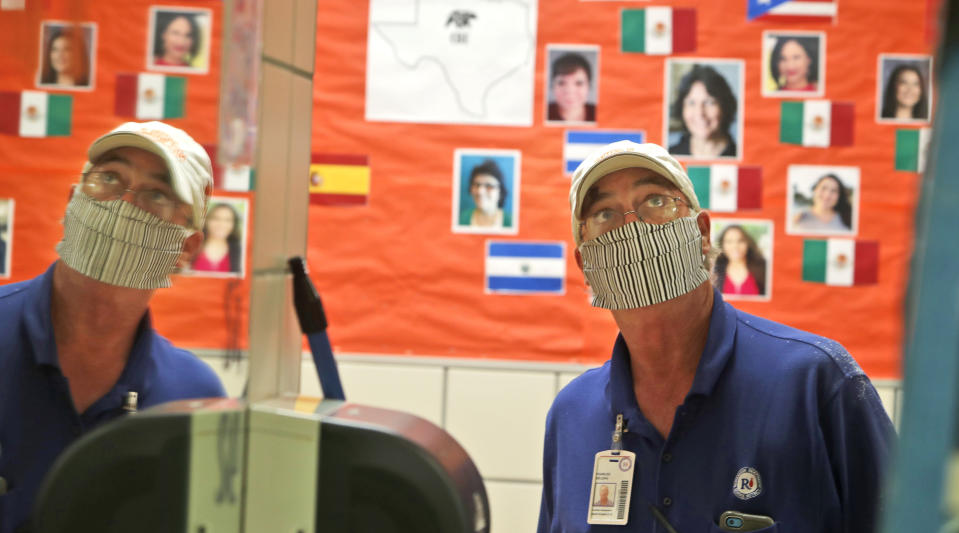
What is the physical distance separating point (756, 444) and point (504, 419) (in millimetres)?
1517

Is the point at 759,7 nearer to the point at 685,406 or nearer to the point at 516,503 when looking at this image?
the point at 685,406

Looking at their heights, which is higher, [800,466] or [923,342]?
[923,342]

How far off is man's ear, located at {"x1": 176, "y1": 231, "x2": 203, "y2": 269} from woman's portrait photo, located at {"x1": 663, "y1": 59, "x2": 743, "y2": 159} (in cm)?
244

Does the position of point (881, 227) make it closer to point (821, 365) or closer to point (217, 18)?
point (821, 365)

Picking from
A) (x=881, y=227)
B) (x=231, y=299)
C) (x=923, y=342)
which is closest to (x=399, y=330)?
(x=881, y=227)

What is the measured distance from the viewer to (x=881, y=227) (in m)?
3.01

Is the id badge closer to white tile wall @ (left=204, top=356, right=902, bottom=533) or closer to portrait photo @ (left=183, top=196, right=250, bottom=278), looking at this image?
portrait photo @ (left=183, top=196, right=250, bottom=278)

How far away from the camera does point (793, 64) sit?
2.99 meters

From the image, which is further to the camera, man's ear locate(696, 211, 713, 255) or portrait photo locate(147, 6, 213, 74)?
man's ear locate(696, 211, 713, 255)

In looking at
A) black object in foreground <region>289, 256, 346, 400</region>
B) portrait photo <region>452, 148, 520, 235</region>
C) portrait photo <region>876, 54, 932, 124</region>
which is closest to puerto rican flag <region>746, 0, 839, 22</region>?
portrait photo <region>876, 54, 932, 124</region>

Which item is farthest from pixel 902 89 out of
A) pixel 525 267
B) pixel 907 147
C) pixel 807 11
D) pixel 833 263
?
pixel 525 267

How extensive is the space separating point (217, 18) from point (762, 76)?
257cm

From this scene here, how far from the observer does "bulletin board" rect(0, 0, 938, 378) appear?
297 cm

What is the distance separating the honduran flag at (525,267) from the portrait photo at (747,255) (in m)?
0.54
